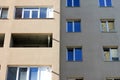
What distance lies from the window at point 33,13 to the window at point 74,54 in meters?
3.18

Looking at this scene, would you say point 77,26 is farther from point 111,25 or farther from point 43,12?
point 43,12

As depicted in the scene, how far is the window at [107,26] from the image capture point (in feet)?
72.0

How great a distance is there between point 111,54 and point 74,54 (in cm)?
290

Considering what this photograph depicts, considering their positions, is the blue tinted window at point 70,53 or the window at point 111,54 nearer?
the window at point 111,54

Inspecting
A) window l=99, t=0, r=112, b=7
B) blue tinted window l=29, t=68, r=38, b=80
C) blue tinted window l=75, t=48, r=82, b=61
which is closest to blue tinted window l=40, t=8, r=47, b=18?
blue tinted window l=75, t=48, r=82, b=61

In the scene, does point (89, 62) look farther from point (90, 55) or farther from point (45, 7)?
point (45, 7)

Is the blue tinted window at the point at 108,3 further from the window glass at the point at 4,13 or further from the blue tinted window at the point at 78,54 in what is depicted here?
the window glass at the point at 4,13

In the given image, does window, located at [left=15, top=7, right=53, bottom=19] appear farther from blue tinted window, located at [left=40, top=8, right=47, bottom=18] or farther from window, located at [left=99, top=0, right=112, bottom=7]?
window, located at [left=99, top=0, right=112, bottom=7]

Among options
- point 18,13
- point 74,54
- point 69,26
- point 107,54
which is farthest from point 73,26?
point 18,13

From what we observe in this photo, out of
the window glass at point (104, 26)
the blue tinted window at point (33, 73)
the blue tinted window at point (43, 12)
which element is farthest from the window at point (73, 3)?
A: the blue tinted window at point (33, 73)

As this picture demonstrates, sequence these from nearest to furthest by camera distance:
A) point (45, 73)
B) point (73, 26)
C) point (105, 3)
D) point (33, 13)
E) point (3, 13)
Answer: point (45, 73), point (33, 13), point (3, 13), point (73, 26), point (105, 3)

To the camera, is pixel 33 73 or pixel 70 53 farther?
pixel 70 53

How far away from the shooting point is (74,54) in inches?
826

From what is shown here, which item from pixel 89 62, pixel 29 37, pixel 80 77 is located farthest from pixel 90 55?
pixel 29 37
